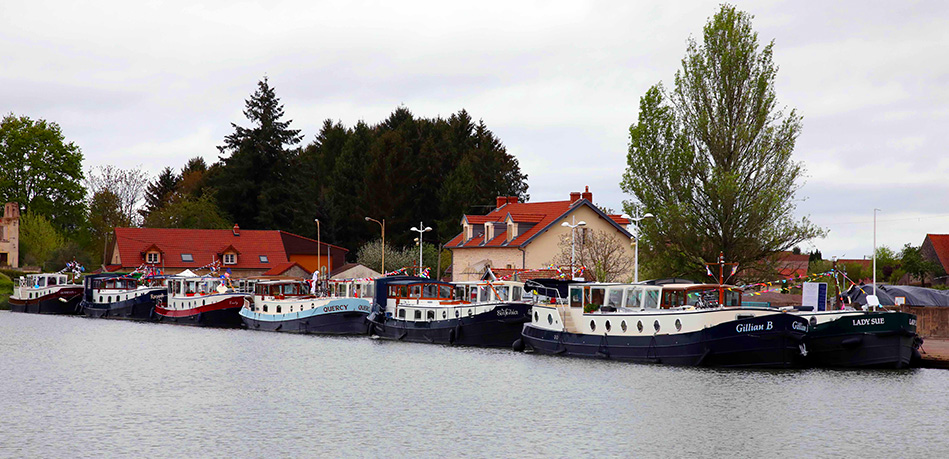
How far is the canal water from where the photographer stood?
27094 mm

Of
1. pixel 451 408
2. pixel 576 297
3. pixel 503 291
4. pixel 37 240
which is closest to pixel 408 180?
pixel 37 240

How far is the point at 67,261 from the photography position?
109250 millimetres

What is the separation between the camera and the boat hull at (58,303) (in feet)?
316

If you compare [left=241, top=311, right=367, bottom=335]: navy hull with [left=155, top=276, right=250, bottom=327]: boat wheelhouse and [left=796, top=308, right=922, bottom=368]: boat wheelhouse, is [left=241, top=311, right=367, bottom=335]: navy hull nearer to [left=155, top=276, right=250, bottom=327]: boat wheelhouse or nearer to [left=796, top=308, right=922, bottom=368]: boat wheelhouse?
[left=155, top=276, right=250, bottom=327]: boat wheelhouse

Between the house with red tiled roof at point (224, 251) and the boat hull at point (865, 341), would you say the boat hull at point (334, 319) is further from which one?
the boat hull at point (865, 341)

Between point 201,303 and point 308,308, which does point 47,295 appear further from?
point 308,308

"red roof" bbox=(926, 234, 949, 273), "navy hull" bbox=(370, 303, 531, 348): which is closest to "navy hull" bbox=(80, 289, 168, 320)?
"navy hull" bbox=(370, 303, 531, 348)

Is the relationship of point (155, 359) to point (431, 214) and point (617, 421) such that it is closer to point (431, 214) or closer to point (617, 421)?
point (617, 421)

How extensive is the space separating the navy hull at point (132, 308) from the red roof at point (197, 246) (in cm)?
1194

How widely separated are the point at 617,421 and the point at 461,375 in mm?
12407

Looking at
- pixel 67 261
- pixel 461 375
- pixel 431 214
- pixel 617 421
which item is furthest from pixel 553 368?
pixel 67 261

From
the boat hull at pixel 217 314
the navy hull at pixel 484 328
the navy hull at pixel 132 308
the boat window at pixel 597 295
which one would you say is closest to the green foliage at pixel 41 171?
the navy hull at pixel 132 308

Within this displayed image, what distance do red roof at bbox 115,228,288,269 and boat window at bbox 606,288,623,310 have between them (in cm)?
6279

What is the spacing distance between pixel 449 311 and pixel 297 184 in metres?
65.6
